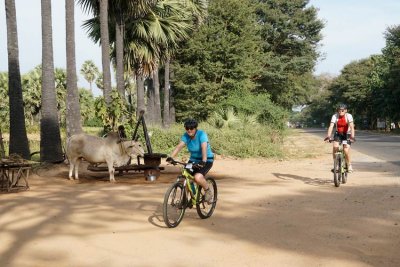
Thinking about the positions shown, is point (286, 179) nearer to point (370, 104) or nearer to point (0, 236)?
point (0, 236)

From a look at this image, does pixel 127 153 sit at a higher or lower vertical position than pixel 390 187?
higher

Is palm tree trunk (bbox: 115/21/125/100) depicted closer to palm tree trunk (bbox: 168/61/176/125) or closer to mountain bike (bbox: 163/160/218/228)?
palm tree trunk (bbox: 168/61/176/125)

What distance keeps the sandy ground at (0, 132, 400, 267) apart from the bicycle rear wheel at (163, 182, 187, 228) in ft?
0.45

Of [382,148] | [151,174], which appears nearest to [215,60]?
[382,148]

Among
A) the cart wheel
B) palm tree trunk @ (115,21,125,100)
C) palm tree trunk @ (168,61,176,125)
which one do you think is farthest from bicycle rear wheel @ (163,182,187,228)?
palm tree trunk @ (168,61,176,125)

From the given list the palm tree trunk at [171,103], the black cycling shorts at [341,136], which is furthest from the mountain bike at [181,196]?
the palm tree trunk at [171,103]

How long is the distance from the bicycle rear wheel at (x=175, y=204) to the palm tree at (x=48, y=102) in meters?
8.50

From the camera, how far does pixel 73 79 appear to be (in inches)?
624

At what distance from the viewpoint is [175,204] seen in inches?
277

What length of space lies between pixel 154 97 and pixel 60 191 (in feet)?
69.8

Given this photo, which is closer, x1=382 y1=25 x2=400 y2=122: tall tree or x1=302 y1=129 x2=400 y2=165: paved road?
x1=302 y1=129 x2=400 y2=165: paved road

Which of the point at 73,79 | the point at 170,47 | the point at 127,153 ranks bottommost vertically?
the point at 127,153

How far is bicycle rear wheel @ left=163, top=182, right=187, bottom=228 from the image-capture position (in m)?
6.90

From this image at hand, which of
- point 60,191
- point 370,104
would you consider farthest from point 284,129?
point 370,104
